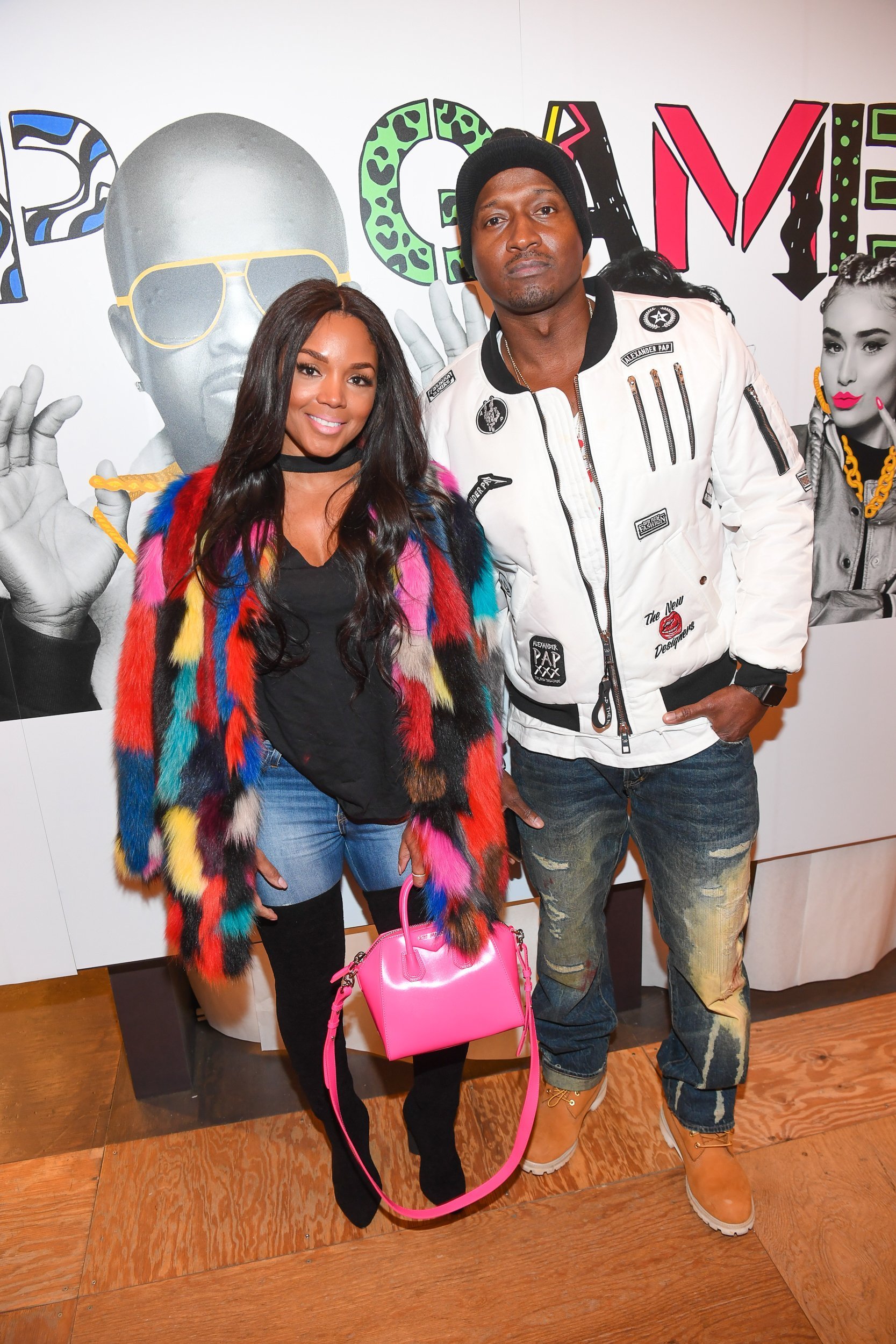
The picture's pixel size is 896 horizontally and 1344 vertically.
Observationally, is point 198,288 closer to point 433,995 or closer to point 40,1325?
point 433,995

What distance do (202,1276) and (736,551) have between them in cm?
193

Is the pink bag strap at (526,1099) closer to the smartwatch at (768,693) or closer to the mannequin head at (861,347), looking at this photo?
the smartwatch at (768,693)

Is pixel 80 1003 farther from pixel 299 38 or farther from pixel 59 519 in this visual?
pixel 299 38

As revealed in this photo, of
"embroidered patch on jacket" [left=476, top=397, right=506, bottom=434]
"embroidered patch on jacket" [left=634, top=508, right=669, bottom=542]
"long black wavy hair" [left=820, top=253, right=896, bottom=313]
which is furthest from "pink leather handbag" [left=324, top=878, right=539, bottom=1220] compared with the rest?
"long black wavy hair" [left=820, top=253, right=896, bottom=313]

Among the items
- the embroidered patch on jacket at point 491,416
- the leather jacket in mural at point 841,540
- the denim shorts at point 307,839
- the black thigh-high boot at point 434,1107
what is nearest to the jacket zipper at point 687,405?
the embroidered patch on jacket at point 491,416

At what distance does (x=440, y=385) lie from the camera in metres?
1.88

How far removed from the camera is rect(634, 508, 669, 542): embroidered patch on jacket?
165cm

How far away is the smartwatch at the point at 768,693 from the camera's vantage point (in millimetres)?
1763

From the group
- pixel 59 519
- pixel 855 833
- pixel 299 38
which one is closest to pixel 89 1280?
pixel 59 519

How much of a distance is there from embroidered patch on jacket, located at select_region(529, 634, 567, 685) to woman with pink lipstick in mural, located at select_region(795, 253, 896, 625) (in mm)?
1032

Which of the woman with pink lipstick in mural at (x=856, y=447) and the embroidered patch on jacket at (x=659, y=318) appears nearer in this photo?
the embroidered patch on jacket at (x=659, y=318)

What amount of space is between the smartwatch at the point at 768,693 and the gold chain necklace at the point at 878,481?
35.1 inches

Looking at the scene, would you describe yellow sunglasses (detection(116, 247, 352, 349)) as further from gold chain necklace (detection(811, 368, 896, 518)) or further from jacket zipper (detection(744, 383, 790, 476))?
gold chain necklace (detection(811, 368, 896, 518))

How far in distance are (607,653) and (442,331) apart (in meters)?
0.92
